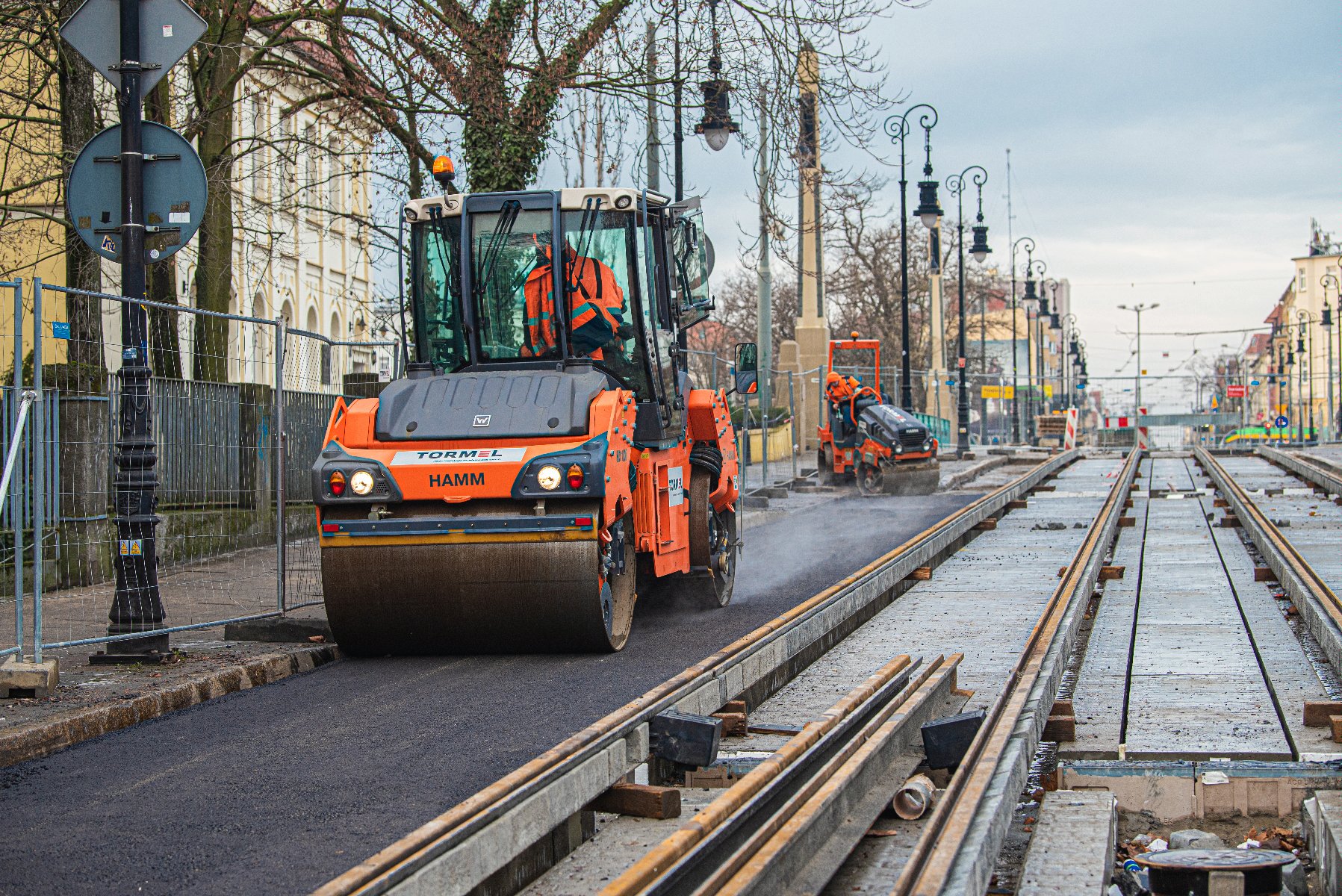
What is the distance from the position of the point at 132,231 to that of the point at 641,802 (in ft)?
15.7

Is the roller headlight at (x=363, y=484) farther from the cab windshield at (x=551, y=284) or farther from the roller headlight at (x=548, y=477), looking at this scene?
the cab windshield at (x=551, y=284)

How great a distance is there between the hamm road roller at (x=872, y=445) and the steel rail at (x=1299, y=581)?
6606 mm

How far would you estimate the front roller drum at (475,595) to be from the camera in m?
8.56

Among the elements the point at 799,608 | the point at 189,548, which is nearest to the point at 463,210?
the point at 189,548

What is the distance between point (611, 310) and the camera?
32.4 ft

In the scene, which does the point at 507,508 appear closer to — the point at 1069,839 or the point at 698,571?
the point at 698,571

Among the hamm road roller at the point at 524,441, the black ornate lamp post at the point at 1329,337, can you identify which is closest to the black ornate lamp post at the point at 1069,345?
the black ornate lamp post at the point at 1329,337

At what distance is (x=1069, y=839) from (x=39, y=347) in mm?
5638

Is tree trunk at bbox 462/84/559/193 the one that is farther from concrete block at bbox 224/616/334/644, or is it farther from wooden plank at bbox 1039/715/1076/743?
wooden plank at bbox 1039/715/1076/743

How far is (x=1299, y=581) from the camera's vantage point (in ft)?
39.0

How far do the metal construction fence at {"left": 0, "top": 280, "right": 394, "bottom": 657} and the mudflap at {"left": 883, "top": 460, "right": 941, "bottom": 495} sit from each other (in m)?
16.5

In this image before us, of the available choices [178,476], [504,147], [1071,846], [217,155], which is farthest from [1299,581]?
[217,155]

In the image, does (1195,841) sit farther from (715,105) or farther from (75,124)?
(715,105)

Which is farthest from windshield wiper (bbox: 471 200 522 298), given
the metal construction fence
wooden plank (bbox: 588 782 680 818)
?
wooden plank (bbox: 588 782 680 818)
